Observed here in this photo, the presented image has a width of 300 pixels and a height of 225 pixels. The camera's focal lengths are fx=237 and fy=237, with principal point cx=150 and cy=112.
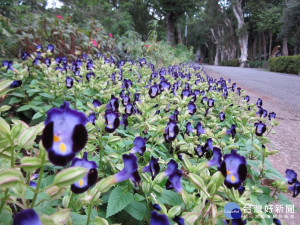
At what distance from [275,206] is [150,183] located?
0.97 m

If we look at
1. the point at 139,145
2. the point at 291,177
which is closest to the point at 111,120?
the point at 139,145

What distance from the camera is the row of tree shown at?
11.1 meters

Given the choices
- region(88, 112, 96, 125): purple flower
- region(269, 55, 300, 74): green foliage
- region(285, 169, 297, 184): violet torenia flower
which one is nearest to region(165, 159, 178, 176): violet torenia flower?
region(88, 112, 96, 125): purple flower

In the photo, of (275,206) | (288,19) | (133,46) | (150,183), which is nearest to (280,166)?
(275,206)

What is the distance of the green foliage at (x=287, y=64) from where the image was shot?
14195mm

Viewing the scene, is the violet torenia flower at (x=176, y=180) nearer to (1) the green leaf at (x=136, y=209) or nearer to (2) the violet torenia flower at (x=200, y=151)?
(1) the green leaf at (x=136, y=209)

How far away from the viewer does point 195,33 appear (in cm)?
4438

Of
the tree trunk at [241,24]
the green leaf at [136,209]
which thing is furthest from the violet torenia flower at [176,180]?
the tree trunk at [241,24]

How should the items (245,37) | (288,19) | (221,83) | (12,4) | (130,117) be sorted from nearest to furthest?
1. (130,117)
2. (221,83)
3. (12,4)
4. (288,19)
5. (245,37)

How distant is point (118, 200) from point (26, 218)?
0.53 metres

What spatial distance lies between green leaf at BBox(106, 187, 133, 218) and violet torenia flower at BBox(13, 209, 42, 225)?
46cm

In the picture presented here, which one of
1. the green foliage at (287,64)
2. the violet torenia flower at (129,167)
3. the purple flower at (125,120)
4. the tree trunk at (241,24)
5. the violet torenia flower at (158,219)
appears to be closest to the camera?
the violet torenia flower at (158,219)

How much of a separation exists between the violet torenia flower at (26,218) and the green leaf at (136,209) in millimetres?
550

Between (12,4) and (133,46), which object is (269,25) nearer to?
(133,46)
